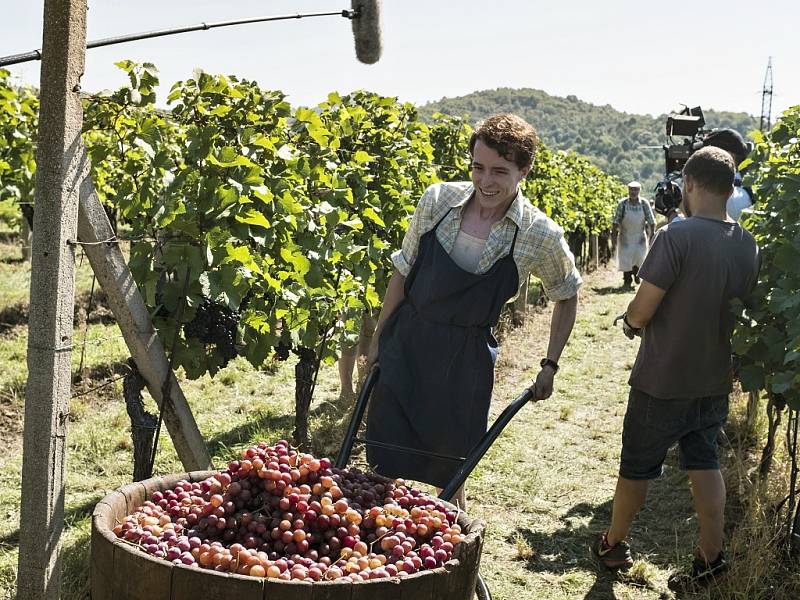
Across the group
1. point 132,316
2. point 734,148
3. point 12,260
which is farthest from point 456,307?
point 12,260

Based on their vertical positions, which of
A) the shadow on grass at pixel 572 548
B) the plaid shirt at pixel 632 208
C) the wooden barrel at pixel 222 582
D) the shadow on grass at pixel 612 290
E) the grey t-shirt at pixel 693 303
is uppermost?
the plaid shirt at pixel 632 208

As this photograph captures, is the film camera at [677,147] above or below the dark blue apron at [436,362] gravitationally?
above

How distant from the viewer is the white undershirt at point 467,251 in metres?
3.45

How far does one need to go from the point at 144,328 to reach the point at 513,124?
5.02ft

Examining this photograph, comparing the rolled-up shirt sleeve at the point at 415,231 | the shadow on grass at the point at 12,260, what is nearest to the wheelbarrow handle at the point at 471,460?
the rolled-up shirt sleeve at the point at 415,231

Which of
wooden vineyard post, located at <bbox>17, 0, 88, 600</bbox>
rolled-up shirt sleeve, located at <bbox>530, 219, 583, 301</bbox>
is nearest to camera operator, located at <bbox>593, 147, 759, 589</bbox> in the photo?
rolled-up shirt sleeve, located at <bbox>530, 219, 583, 301</bbox>

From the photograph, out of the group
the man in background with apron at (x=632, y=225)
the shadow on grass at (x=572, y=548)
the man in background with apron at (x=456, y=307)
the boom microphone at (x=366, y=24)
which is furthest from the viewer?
the man in background with apron at (x=632, y=225)

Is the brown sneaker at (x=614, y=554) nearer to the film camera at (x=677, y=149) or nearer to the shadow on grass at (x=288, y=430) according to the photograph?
the shadow on grass at (x=288, y=430)

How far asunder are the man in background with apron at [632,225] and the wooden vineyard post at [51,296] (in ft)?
39.0

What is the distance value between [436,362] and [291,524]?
130cm

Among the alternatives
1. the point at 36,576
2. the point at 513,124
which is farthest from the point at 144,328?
the point at 513,124

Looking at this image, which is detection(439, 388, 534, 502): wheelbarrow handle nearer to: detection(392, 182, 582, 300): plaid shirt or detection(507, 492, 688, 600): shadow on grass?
detection(392, 182, 582, 300): plaid shirt

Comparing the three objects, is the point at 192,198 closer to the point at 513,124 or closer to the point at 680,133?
the point at 513,124

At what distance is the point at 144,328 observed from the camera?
352 centimetres
